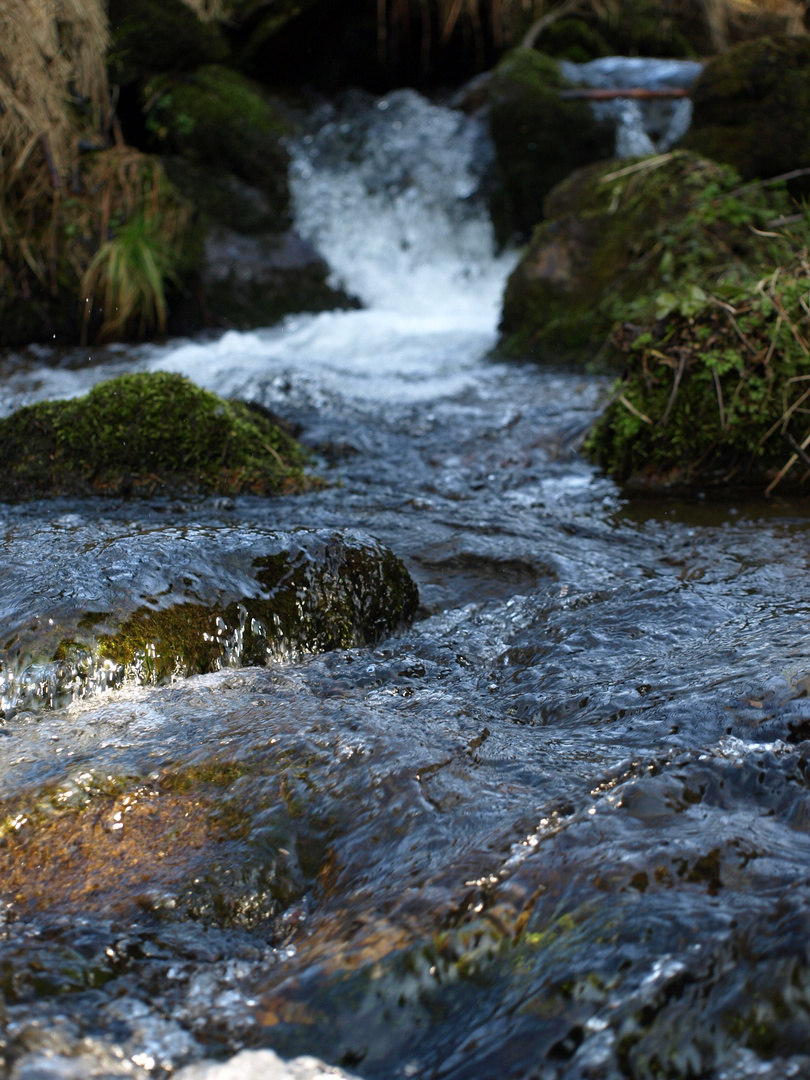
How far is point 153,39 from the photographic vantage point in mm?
8664

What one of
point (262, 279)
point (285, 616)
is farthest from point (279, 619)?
point (262, 279)

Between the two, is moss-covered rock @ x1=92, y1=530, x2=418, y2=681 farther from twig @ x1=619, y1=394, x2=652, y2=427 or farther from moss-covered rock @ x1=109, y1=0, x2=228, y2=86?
moss-covered rock @ x1=109, y1=0, x2=228, y2=86

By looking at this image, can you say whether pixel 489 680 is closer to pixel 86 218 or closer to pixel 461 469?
pixel 461 469

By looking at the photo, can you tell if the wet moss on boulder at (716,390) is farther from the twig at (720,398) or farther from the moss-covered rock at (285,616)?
the moss-covered rock at (285,616)

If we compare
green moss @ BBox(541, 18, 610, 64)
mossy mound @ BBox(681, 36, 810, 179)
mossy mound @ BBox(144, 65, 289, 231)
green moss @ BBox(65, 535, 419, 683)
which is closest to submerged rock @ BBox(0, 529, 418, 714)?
green moss @ BBox(65, 535, 419, 683)

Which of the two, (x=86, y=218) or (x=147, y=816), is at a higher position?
(x=86, y=218)

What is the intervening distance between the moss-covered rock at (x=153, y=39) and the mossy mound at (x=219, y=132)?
0.49 feet

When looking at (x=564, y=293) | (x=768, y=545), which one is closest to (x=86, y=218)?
(x=564, y=293)

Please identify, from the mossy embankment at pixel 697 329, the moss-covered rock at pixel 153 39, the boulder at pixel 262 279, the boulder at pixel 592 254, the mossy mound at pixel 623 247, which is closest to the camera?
the mossy embankment at pixel 697 329

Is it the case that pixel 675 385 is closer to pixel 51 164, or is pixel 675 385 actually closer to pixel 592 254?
pixel 592 254

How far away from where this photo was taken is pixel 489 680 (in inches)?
95.0

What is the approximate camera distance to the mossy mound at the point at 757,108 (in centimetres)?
614

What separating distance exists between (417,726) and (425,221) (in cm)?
834

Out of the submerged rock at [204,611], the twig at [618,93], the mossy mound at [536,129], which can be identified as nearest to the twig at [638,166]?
the mossy mound at [536,129]
